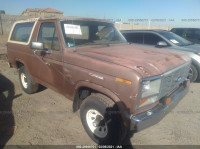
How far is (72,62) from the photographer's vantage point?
2.78m

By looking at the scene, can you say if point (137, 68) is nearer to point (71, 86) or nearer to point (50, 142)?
point (71, 86)

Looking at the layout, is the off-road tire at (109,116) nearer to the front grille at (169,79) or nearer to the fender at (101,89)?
the fender at (101,89)

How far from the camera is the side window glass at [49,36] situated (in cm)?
320

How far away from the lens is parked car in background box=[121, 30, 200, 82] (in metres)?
5.29

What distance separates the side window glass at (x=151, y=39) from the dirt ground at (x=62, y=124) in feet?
8.61

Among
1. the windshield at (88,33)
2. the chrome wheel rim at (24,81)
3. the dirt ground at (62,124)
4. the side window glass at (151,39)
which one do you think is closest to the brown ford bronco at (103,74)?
the windshield at (88,33)

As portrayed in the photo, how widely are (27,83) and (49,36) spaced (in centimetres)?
178

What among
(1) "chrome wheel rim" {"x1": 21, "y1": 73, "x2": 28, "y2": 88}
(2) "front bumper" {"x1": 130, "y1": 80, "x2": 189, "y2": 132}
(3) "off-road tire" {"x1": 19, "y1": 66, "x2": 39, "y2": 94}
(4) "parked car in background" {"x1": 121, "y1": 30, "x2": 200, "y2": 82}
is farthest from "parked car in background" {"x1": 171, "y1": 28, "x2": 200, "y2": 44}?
(1) "chrome wheel rim" {"x1": 21, "y1": 73, "x2": 28, "y2": 88}

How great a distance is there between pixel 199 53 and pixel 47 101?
5070 mm

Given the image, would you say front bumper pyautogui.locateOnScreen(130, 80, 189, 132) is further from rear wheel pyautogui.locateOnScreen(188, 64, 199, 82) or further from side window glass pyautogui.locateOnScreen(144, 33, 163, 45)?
side window glass pyautogui.locateOnScreen(144, 33, 163, 45)

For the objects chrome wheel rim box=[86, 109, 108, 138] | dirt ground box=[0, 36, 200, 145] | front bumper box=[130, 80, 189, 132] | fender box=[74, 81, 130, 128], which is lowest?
dirt ground box=[0, 36, 200, 145]

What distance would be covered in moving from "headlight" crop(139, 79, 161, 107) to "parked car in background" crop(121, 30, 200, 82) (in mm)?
3330

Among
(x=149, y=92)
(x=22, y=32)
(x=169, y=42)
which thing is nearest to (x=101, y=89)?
(x=149, y=92)

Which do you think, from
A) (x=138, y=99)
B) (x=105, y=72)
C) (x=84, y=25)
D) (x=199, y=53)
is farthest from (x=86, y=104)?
(x=199, y=53)
